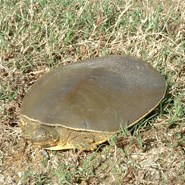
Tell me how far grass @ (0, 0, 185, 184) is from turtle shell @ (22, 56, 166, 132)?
0.14m

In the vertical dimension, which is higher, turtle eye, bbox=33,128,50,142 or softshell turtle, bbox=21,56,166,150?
softshell turtle, bbox=21,56,166,150

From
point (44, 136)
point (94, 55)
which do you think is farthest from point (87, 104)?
point (94, 55)

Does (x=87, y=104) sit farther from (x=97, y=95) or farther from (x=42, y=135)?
(x=42, y=135)

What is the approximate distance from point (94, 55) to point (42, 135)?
109 cm

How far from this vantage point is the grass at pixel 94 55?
3.04 meters

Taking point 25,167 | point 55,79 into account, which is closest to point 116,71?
point 55,79

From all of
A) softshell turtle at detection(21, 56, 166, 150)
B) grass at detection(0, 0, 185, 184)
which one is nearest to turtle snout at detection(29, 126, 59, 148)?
softshell turtle at detection(21, 56, 166, 150)

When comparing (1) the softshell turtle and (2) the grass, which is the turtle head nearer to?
(1) the softshell turtle

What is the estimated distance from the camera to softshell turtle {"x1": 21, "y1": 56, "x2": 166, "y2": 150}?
2.99m

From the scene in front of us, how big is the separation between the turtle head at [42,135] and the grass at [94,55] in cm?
13

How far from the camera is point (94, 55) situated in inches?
153

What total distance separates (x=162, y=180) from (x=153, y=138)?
32 centimetres

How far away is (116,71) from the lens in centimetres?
332

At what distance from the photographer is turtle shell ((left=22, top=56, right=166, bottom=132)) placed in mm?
2994
